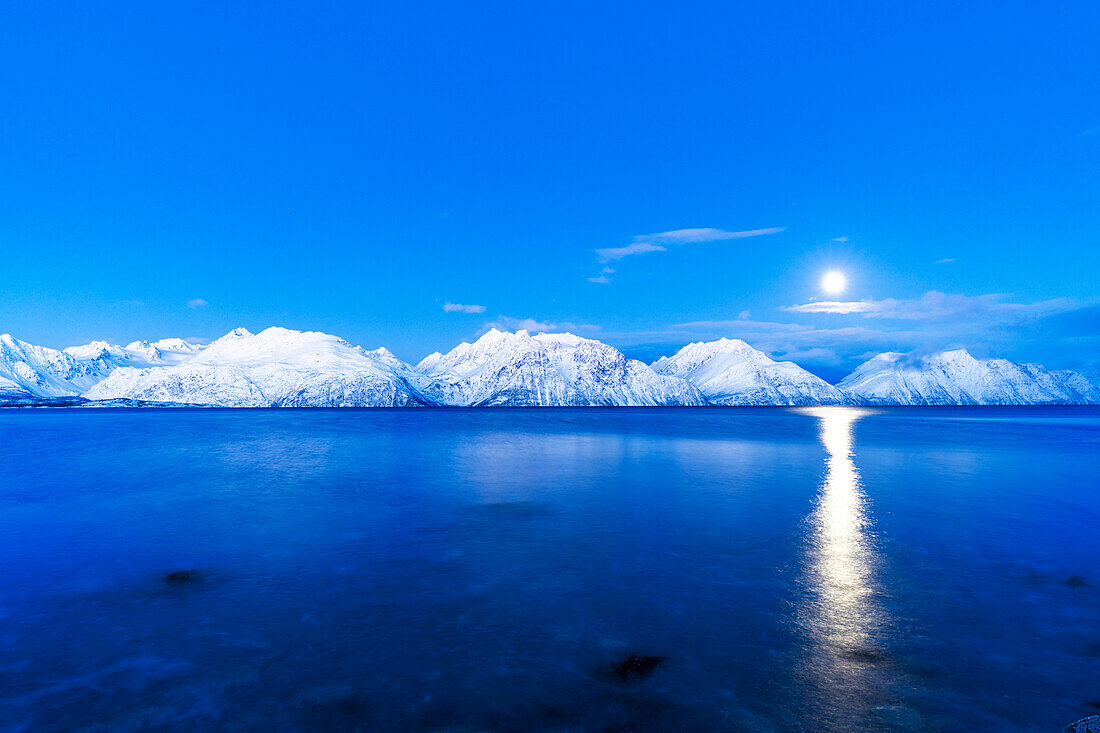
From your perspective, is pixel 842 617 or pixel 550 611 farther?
pixel 550 611

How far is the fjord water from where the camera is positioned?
496 inches

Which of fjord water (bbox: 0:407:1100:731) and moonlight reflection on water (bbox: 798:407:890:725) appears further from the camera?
moonlight reflection on water (bbox: 798:407:890:725)

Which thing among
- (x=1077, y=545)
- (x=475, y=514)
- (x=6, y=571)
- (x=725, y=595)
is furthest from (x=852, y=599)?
(x=6, y=571)

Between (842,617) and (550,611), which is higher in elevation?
(842,617)

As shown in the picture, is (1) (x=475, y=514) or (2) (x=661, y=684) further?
(1) (x=475, y=514)

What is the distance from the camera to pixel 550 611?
18453 mm

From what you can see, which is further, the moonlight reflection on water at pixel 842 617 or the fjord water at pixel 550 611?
the moonlight reflection on water at pixel 842 617

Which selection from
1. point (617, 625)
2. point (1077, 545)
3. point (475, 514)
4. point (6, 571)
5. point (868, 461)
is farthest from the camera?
point (868, 461)

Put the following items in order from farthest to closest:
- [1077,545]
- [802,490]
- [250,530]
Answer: [802,490] < [250,530] < [1077,545]

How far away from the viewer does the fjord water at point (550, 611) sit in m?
12.6

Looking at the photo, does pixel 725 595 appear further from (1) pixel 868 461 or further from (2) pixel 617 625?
(1) pixel 868 461

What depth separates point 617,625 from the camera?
17203 millimetres

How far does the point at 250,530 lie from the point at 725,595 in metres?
25.1

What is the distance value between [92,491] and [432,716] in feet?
157
